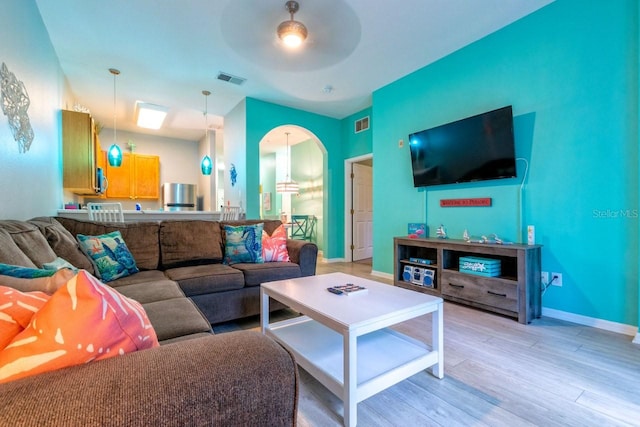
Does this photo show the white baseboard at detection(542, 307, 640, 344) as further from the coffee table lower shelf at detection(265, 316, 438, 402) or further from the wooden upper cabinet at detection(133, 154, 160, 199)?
the wooden upper cabinet at detection(133, 154, 160, 199)

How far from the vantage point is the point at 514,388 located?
1.53m

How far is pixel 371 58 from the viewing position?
3.36m

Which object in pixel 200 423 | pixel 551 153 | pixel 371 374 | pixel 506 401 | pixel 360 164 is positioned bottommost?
pixel 506 401

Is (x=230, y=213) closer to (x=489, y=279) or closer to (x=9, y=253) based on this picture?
(x=9, y=253)

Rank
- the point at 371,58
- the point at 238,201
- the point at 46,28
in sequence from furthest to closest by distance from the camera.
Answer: the point at 238,201 → the point at 371,58 → the point at 46,28

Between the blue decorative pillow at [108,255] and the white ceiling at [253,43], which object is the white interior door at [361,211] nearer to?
the white ceiling at [253,43]

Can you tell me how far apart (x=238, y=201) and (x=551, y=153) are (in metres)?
4.15

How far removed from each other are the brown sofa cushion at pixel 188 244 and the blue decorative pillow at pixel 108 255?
12.3 inches

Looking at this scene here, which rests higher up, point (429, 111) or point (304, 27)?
point (304, 27)

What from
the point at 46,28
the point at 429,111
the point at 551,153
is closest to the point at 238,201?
the point at 46,28

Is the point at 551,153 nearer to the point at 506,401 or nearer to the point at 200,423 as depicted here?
the point at 506,401

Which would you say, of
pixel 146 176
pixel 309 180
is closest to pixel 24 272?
pixel 309 180

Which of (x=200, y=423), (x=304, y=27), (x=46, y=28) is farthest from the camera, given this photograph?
(x=46, y=28)

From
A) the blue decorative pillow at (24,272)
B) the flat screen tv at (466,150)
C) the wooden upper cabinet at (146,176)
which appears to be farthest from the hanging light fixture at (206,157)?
the blue decorative pillow at (24,272)
